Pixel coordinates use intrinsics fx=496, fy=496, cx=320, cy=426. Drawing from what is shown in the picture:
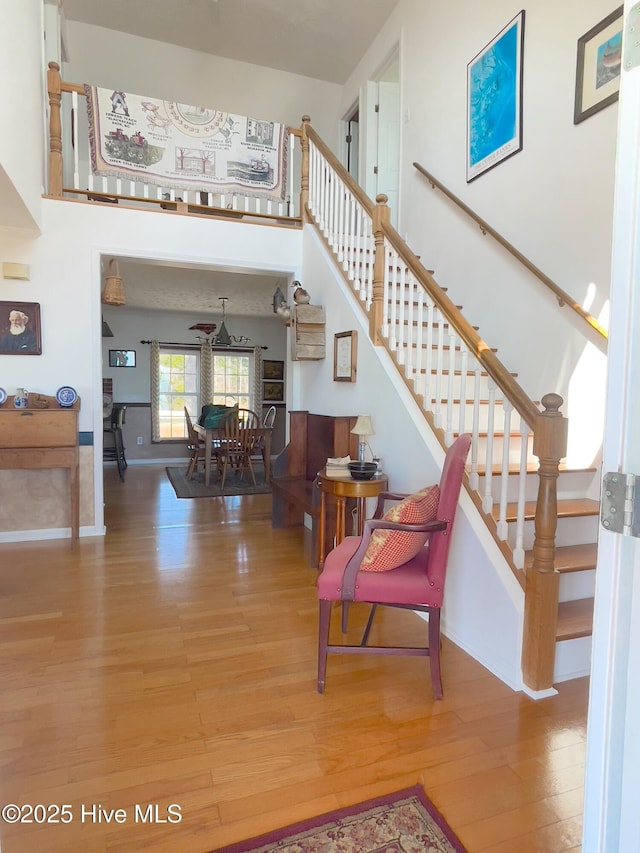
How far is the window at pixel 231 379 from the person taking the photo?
8859 mm

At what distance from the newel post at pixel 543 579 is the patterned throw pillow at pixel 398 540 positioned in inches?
17.9

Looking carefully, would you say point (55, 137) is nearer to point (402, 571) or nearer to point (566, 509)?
point (402, 571)

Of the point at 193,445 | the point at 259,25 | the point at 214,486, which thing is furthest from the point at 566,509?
the point at 259,25

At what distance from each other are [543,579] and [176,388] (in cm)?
756

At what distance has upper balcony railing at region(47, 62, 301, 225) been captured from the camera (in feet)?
13.1

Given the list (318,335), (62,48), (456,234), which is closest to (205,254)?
(318,335)

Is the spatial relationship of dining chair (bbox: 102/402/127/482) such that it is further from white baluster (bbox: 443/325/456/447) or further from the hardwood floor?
white baluster (bbox: 443/325/456/447)

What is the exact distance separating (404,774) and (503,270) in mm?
3325

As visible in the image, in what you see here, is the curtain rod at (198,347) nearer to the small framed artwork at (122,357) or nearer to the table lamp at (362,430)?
the small framed artwork at (122,357)

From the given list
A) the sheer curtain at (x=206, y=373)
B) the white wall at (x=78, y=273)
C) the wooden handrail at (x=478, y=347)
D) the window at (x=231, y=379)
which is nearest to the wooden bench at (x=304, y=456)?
the wooden handrail at (x=478, y=347)

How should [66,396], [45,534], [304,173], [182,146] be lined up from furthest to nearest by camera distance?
1. [304,173]
2. [182,146]
3. [45,534]
4. [66,396]

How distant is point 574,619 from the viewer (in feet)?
7.39

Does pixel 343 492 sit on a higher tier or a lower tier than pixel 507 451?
lower

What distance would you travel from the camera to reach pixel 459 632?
99.7 inches
